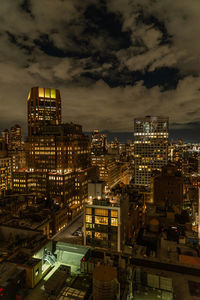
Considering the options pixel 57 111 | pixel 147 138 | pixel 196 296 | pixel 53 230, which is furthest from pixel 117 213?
pixel 57 111

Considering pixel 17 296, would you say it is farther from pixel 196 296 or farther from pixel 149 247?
pixel 149 247

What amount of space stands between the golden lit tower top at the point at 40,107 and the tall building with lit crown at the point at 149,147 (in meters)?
81.8

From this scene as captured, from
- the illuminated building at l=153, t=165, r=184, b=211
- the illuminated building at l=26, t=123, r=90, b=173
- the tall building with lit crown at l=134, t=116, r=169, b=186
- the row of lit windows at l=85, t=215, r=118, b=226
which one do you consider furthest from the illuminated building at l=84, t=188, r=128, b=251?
the tall building with lit crown at l=134, t=116, r=169, b=186

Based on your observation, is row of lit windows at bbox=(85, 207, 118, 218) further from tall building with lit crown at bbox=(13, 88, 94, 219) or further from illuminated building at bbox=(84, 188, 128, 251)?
tall building with lit crown at bbox=(13, 88, 94, 219)

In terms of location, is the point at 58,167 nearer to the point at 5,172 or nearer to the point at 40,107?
the point at 5,172

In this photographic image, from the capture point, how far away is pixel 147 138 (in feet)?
582

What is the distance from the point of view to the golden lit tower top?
185 meters

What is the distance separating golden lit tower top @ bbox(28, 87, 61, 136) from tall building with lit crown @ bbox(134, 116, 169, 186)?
81848 mm

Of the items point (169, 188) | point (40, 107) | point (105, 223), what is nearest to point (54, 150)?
point (40, 107)

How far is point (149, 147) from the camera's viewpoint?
579ft

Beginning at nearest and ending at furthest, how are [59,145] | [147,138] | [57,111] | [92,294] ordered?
[92,294]
[59,145]
[147,138]
[57,111]

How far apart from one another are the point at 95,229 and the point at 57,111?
15902cm

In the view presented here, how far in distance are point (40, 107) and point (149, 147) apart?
10782 centimetres

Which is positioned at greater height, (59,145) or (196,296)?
(59,145)
